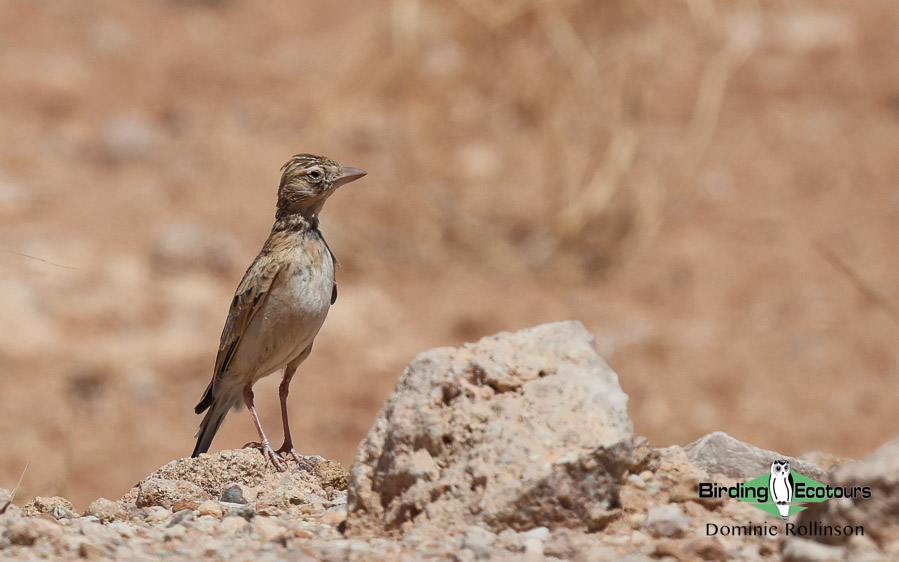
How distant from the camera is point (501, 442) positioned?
3529 mm

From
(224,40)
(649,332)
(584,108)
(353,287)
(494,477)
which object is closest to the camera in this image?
(494,477)

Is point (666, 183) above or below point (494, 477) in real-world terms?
above

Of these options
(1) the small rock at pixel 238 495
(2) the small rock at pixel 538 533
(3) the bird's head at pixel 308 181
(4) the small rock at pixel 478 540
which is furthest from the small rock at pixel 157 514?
(3) the bird's head at pixel 308 181

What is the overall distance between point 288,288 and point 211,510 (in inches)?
61.1

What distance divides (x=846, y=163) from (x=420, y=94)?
16.2ft

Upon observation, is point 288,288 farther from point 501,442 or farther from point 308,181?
point 501,442

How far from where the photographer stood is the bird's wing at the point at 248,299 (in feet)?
17.7

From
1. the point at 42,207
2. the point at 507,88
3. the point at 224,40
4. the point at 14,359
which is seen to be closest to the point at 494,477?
the point at 14,359

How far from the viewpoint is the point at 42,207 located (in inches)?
470

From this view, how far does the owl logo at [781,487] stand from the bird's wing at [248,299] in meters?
2.54

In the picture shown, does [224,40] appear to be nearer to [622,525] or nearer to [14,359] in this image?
[14,359]

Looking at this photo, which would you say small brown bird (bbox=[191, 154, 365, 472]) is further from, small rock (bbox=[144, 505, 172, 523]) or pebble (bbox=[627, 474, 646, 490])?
pebble (bbox=[627, 474, 646, 490])

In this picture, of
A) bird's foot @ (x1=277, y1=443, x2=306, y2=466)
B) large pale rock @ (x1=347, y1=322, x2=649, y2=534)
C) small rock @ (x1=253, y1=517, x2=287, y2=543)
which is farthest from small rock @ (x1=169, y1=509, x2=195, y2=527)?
bird's foot @ (x1=277, y1=443, x2=306, y2=466)

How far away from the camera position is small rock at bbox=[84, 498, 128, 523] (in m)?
4.12
